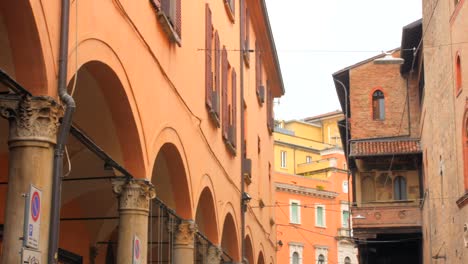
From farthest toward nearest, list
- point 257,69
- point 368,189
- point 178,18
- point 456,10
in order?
point 368,189 < point 257,69 < point 456,10 < point 178,18

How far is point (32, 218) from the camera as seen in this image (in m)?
8.12

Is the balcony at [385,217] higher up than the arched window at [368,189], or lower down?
lower down

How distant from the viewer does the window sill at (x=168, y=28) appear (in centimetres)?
1302

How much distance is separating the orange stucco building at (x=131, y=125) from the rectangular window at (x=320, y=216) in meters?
38.5

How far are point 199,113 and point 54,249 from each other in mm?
8105

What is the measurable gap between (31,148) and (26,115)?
311 millimetres

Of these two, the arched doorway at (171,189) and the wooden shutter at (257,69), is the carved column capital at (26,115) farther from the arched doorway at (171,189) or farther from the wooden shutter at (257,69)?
the wooden shutter at (257,69)

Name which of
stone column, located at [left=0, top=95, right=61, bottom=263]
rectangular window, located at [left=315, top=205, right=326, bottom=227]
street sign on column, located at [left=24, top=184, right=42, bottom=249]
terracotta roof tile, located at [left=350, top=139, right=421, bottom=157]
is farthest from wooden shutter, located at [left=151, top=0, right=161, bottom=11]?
rectangular window, located at [left=315, top=205, right=326, bottom=227]

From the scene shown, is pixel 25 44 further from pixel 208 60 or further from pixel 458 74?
pixel 458 74

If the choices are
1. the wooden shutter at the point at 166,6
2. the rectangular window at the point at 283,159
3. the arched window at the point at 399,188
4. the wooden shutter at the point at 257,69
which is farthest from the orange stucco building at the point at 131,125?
the rectangular window at the point at 283,159

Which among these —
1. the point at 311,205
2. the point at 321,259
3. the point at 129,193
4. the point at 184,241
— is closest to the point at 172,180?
the point at 184,241

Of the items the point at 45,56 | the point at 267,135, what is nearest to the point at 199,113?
the point at 45,56

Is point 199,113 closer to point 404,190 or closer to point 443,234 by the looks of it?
point 443,234

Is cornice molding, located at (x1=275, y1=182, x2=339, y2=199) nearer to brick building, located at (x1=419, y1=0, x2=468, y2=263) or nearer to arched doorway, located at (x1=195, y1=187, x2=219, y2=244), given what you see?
brick building, located at (x1=419, y1=0, x2=468, y2=263)
